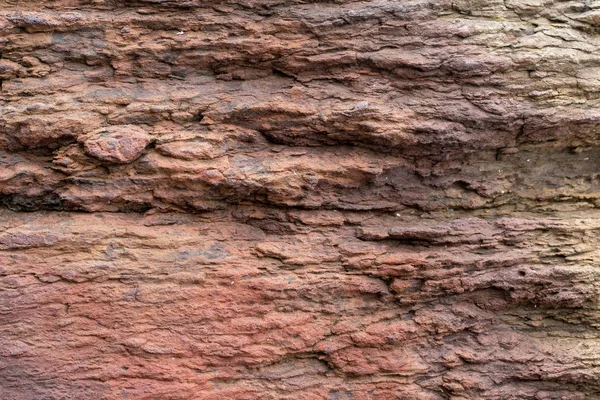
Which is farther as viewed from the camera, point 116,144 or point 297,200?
point 297,200

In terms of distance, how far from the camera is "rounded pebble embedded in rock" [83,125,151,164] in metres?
4.03

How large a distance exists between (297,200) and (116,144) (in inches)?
48.5

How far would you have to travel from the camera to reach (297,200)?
429cm

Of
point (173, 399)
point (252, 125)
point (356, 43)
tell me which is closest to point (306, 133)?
point (252, 125)

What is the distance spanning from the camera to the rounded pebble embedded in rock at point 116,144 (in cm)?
403

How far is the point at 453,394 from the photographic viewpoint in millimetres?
4391

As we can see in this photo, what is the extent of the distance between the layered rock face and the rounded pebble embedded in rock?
0.05 feet

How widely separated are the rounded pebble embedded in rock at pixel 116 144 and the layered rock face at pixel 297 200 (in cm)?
1

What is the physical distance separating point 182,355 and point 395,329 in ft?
4.70

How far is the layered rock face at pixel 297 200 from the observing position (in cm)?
404

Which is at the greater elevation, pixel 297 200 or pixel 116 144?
pixel 116 144

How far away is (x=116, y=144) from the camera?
4043 mm

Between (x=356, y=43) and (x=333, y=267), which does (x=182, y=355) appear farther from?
(x=356, y=43)

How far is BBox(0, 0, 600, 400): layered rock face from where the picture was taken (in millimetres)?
4035
